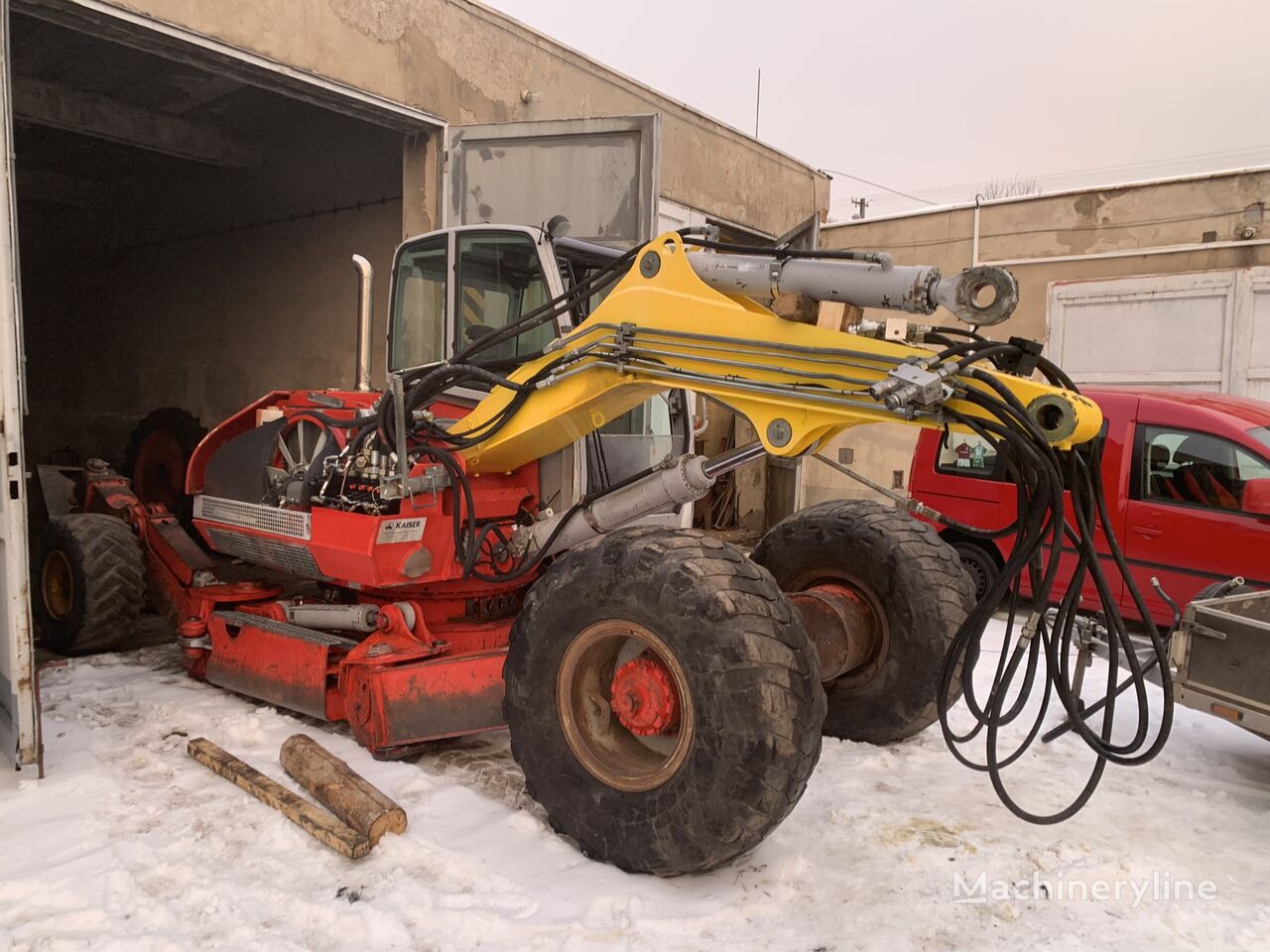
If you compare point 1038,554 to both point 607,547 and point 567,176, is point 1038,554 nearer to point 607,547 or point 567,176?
point 607,547

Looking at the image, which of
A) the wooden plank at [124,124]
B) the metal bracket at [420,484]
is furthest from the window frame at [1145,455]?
the wooden plank at [124,124]

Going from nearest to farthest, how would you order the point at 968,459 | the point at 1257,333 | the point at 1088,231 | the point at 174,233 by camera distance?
the point at 968,459 < the point at 1257,333 < the point at 1088,231 < the point at 174,233

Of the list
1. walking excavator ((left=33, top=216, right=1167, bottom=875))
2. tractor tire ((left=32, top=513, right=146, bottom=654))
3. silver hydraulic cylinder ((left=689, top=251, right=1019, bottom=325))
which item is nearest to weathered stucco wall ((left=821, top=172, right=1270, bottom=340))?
walking excavator ((left=33, top=216, right=1167, bottom=875))

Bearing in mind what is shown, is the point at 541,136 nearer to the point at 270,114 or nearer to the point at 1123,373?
the point at 270,114

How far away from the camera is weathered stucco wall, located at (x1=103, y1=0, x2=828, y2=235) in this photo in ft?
20.6

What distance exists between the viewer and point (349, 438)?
13.5 feet

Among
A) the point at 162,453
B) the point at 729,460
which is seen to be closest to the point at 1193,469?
the point at 729,460

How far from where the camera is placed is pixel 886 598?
381 centimetres

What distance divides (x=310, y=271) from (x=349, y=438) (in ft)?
20.4

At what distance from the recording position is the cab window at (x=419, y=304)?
448 centimetres

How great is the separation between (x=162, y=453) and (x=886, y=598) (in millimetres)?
6738

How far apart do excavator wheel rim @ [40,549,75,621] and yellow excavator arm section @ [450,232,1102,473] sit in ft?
10.9

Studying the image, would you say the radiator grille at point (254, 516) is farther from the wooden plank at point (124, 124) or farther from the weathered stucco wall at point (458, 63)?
the wooden plank at point (124, 124)

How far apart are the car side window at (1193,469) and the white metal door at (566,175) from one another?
382 centimetres
